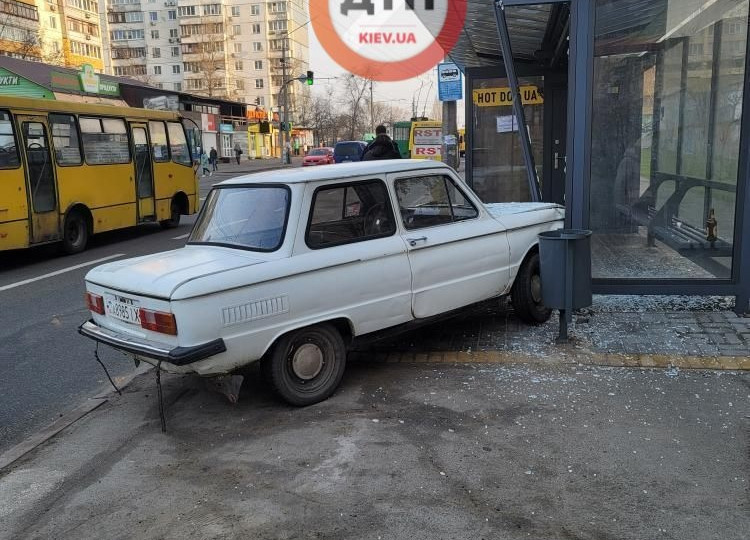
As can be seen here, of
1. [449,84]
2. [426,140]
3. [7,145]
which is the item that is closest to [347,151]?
[426,140]

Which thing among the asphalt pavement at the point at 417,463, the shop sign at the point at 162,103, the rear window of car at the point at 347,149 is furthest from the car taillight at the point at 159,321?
the shop sign at the point at 162,103

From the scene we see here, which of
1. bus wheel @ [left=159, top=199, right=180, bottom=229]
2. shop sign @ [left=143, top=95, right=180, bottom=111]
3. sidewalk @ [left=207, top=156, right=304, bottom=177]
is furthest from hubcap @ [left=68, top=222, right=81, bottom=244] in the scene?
shop sign @ [left=143, top=95, right=180, bottom=111]

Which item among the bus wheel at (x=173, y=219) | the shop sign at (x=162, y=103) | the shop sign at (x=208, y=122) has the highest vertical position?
the shop sign at (x=162, y=103)

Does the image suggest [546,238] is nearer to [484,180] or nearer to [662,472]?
[662,472]

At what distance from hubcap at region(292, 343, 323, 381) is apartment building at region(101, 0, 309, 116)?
308ft

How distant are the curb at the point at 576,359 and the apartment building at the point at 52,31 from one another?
46.8 m

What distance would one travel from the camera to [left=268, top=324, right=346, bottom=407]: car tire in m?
4.40

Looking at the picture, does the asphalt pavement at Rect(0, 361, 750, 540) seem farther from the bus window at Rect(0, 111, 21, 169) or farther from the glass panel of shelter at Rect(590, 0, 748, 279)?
the bus window at Rect(0, 111, 21, 169)

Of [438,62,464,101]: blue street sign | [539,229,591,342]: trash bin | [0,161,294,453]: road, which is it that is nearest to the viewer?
[0,161,294,453]: road

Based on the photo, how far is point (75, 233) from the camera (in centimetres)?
1226

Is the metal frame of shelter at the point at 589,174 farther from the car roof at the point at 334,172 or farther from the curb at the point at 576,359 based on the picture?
the car roof at the point at 334,172

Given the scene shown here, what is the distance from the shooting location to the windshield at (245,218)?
463 cm

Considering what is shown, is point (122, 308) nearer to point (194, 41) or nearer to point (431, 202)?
point (431, 202)

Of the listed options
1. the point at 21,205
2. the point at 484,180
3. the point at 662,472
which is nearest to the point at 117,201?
the point at 21,205
